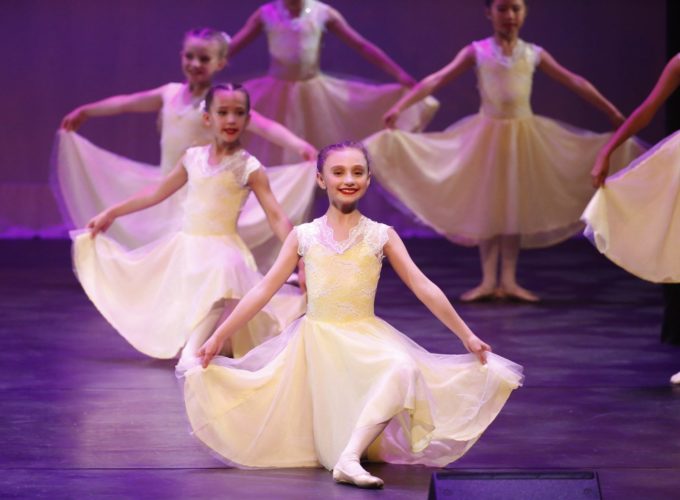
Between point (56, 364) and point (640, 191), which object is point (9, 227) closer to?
point (56, 364)

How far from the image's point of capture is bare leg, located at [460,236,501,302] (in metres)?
7.06

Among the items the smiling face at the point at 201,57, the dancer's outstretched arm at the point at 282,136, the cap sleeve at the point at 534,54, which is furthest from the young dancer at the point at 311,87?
the dancer's outstretched arm at the point at 282,136

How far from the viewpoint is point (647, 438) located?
4.07 m

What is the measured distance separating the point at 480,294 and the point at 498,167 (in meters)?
0.66

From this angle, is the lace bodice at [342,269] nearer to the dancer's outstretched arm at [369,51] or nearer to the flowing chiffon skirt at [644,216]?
the flowing chiffon skirt at [644,216]

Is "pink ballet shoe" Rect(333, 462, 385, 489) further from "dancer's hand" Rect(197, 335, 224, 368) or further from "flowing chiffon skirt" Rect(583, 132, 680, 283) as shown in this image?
"flowing chiffon skirt" Rect(583, 132, 680, 283)

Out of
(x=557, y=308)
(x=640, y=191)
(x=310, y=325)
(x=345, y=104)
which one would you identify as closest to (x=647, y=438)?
(x=310, y=325)

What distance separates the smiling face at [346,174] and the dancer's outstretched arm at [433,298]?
16cm

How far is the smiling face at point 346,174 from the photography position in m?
3.88

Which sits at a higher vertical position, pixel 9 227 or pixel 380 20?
pixel 380 20

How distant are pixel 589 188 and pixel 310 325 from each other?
11.6ft

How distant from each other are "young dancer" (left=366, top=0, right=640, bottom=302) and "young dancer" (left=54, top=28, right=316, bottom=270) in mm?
864

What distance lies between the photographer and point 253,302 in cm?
383

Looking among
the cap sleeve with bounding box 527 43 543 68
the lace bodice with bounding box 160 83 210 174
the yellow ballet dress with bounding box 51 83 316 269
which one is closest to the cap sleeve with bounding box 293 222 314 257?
the yellow ballet dress with bounding box 51 83 316 269
